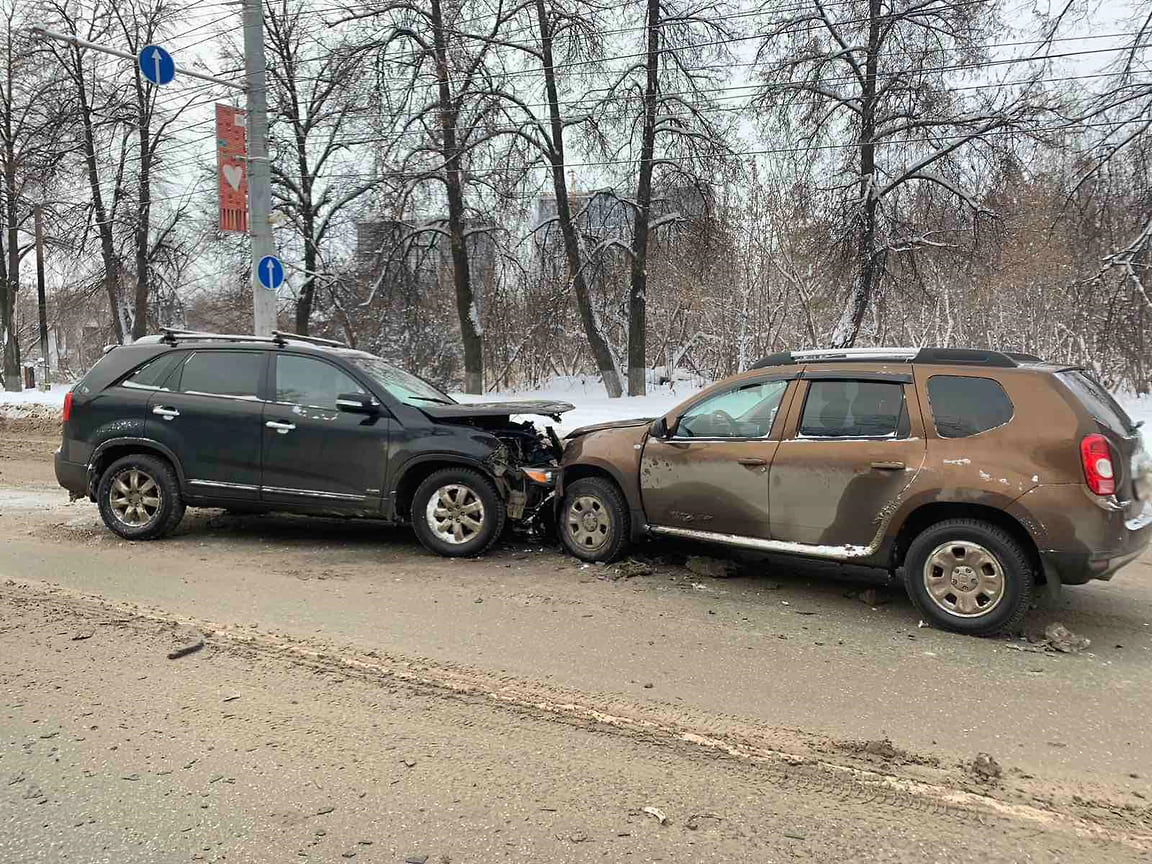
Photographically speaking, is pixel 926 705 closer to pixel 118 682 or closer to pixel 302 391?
pixel 118 682

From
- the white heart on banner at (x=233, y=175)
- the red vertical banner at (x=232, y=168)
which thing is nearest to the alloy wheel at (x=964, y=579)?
the red vertical banner at (x=232, y=168)

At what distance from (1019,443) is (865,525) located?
103 centimetres

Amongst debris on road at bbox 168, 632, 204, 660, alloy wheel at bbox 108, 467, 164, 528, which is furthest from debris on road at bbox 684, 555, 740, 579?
alloy wheel at bbox 108, 467, 164, 528

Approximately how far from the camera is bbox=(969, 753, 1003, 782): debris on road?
131 inches

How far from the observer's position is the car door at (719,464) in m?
5.79

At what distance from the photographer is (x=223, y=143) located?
12.9 metres

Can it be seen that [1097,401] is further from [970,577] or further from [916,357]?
[970,577]

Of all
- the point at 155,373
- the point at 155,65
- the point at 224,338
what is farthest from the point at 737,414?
the point at 155,65

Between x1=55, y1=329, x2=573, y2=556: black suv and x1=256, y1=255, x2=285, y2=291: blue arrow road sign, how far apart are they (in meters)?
5.68

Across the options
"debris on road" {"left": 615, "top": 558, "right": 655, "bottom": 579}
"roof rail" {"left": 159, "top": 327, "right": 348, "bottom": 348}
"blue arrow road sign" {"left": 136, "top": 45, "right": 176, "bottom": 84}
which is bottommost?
"debris on road" {"left": 615, "top": 558, "right": 655, "bottom": 579}

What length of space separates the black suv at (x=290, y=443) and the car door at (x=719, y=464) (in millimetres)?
1140

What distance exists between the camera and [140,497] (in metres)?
7.33

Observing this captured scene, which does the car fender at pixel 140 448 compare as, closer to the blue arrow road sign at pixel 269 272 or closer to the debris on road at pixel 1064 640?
the blue arrow road sign at pixel 269 272

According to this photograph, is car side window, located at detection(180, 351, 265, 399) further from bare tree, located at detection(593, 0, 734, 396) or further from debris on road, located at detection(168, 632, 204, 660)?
bare tree, located at detection(593, 0, 734, 396)
